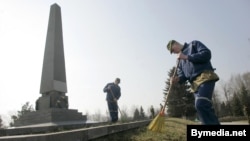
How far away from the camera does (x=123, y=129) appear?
7.01 m

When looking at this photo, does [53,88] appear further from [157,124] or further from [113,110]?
[157,124]

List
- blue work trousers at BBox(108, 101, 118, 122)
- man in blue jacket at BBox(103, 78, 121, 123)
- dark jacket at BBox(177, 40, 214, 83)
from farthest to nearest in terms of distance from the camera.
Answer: blue work trousers at BBox(108, 101, 118, 122), man in blue jacket at BBox(103, 78, 121, 123), dark jacket at BBox(177, 40, 214, 83)

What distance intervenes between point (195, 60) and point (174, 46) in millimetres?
670

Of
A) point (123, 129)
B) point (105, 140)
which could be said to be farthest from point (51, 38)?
point (105, 140)

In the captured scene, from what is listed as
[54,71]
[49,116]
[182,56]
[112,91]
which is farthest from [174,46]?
[54,71]

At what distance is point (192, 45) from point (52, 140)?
260 centimetres

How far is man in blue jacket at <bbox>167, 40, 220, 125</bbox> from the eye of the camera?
3402 mm

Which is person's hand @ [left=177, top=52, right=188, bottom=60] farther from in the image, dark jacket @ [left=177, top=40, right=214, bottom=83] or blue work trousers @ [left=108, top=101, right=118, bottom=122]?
blue work trousers @ [left=108, top=101, right=118, bottom=122]

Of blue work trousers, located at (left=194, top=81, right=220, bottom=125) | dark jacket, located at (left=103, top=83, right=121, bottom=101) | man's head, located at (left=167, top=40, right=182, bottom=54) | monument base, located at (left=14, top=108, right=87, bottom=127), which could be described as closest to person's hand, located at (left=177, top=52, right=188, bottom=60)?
man's head, located at (left=167, top=40, right=182, bottom=54)

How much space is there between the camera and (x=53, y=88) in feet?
43.7

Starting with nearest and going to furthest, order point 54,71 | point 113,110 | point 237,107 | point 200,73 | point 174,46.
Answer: point 200,73, point 174,46, point 113,110, point 54,71, point 237,107

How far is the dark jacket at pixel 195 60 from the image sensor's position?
3.62 meters

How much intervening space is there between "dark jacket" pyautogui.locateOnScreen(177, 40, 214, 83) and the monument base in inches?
356

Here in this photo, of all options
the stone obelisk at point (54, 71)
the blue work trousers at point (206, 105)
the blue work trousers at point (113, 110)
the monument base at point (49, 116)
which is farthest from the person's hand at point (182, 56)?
the stone obelisk at point (54, 71)
